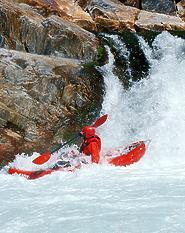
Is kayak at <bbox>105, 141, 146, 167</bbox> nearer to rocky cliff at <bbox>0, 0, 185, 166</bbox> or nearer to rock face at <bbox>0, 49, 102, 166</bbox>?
Result: rocky cliff at <bbox>0, 0, 185, 166</bbox>

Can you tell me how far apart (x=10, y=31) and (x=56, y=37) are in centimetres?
172

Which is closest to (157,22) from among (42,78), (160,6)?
(160,6)

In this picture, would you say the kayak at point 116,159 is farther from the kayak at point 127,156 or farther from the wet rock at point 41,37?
the wet rock at point 41,37

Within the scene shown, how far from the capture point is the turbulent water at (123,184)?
6.40 m

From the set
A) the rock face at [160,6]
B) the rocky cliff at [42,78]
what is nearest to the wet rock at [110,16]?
the rocky cliff at [42,78]

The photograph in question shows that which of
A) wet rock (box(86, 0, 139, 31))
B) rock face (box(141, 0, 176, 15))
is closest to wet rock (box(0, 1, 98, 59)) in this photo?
wet rock (box(86, 0, 139, 31))

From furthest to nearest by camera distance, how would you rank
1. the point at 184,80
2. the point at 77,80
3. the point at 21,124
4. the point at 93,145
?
the point at 184,80, the point at 77,80, the point at 21,124, the point at 93,145

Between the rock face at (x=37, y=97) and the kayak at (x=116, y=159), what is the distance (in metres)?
2.54

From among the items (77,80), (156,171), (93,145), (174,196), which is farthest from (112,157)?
(77,80)

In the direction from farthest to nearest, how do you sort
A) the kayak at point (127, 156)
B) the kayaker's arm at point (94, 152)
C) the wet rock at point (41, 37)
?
the wet rock at point (41, 37) → the kayak at point (127, 156) → the kayaker's arm at point (94, 152)

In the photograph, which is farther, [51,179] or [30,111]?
[30,111]

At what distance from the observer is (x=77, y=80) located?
14320 millimetres

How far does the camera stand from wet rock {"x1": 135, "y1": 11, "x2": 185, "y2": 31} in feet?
68.4

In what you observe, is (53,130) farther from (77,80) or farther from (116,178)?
(116,178)
